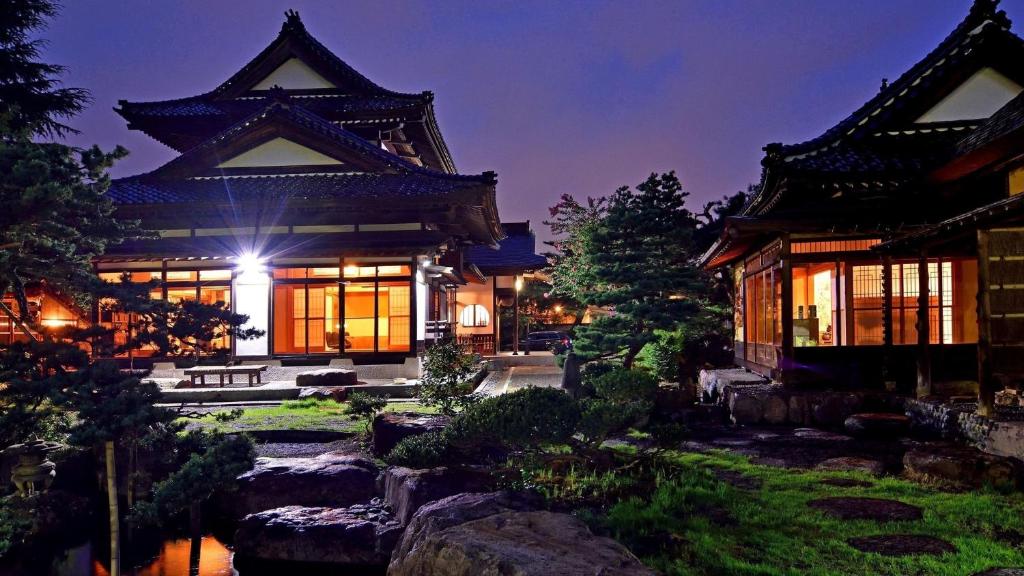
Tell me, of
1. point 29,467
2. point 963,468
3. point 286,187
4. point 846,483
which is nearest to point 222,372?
point 286,187

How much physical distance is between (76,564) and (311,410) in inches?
288

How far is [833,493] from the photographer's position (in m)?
7.15

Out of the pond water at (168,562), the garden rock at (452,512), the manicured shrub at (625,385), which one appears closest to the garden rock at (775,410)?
the manicured shrub at (625,385)

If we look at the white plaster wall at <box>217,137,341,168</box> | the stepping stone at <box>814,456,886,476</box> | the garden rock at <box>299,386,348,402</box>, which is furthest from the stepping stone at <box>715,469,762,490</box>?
the white plaster wall at <box>217,137,341,168</box>

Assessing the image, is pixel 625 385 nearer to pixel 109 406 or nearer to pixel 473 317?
pixel 109 406

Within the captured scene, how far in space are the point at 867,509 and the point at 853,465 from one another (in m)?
2.07

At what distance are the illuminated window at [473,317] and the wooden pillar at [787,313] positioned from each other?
66.9ft

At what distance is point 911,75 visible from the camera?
13.5 metres

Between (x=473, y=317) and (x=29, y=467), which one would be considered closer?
(x=29, y=467)

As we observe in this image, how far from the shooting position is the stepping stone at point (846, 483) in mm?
7476

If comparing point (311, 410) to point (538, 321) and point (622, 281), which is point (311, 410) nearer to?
point (622, 281)

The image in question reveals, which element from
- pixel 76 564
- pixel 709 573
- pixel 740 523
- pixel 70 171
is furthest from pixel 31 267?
pixel 740 523

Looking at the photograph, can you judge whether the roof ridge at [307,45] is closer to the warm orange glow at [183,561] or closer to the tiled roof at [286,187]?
the tiled roof at [286,187]

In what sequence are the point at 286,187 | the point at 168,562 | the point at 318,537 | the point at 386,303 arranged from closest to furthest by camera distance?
the point at 318,537 < the point at 168,562 < the point at 286,187 < the point at 386,303
